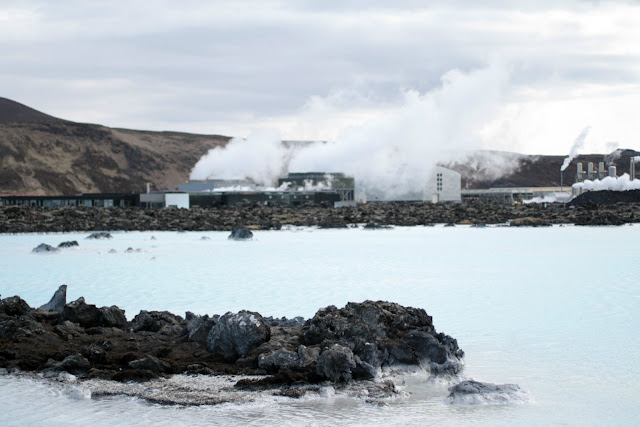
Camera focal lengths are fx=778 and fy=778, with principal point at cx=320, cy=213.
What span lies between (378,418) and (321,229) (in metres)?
35.1

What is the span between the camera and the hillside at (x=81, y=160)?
11138 cm

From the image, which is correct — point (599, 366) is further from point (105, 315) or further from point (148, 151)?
point (148, 151)

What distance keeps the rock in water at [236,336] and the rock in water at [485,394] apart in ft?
8.17

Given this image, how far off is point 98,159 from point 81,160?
3405mm

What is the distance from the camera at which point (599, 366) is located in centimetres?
962

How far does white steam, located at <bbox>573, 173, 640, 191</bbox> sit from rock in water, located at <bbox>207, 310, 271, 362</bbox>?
224 feet

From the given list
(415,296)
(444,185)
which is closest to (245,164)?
(444,185)

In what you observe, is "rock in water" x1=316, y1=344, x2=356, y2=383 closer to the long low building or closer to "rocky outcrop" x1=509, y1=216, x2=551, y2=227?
"rocky outcrop" x1=509, y1=216, x2=551, y2=227

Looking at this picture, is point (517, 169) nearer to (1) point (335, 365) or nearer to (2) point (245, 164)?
(2) point (245, 164)

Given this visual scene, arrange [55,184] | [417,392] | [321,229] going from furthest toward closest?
[55,184], [321,229], [417,392]

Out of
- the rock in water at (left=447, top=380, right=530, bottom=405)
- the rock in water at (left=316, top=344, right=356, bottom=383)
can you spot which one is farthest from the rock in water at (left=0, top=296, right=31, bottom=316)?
the rock in water at (left=447, top=380, right=530, bottom=405)

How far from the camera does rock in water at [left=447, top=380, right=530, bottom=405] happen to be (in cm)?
809

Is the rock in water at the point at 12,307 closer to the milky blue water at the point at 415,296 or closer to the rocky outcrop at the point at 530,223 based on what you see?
the milky blue water at the point at 415,296

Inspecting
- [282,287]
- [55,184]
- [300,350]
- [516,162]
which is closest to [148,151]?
[55,184]
